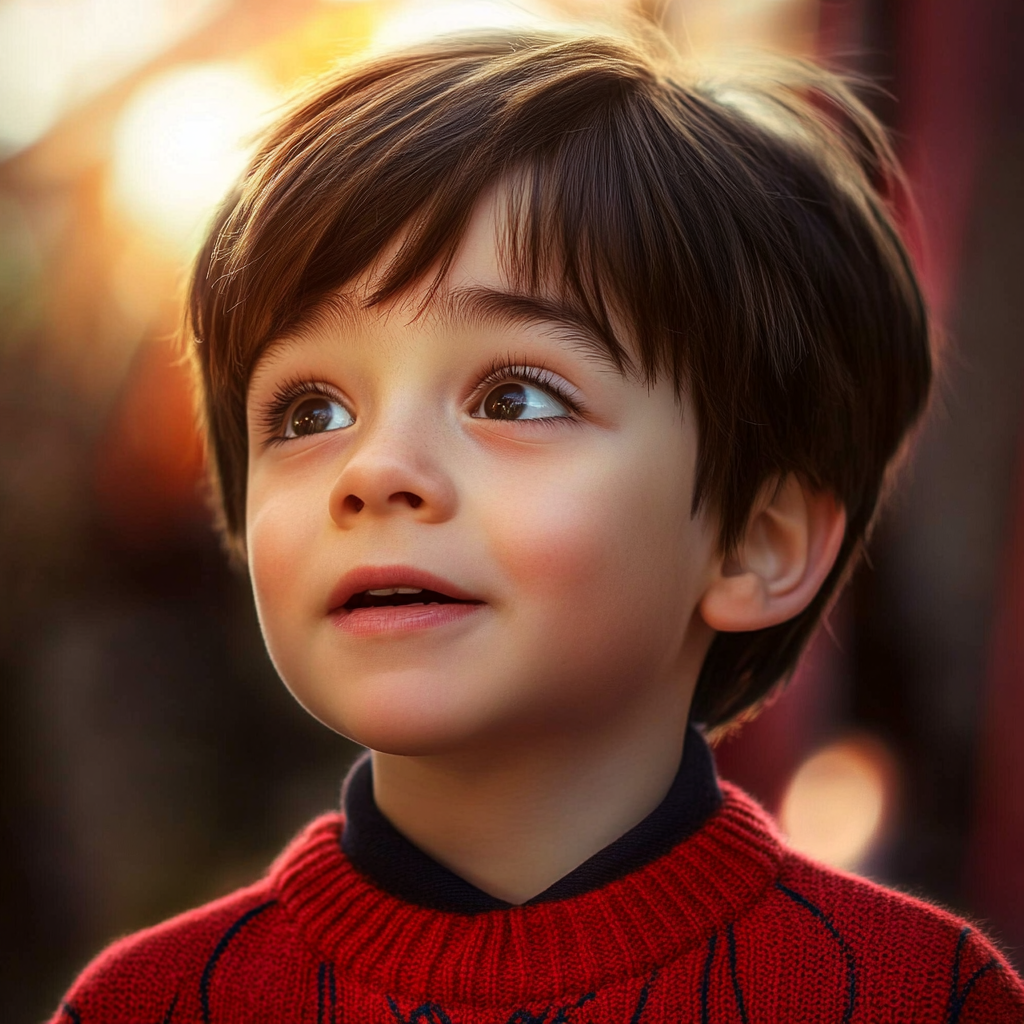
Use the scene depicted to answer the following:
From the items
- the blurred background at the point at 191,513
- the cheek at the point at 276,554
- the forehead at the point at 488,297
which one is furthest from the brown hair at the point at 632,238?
the blurred background at the point at 191,513

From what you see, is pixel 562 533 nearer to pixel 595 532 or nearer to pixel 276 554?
pixel 595 532

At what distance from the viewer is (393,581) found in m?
0.77

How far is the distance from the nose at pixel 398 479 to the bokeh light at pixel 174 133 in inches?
36.7

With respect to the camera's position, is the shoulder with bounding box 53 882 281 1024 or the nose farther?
the shoulder with bounding box 53 882 281 1024

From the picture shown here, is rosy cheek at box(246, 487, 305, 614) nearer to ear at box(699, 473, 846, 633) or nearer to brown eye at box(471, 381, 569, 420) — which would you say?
brown eye at box(471, 381, 569, 420)

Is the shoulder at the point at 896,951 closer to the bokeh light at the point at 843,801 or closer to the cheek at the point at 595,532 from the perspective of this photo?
the cheek at the point at 595,532

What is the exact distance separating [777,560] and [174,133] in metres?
1.13

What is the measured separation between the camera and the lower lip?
78cm

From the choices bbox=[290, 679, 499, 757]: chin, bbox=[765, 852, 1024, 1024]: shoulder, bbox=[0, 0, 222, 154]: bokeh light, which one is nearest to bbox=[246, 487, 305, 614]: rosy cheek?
bbox=[290, 679, 499, 757]: chin

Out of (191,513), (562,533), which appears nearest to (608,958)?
(562,533)

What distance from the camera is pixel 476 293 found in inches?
31.2

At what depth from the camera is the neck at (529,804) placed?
88cm

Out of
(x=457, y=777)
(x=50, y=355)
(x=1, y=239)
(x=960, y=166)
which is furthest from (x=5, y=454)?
(x=960, y=166)

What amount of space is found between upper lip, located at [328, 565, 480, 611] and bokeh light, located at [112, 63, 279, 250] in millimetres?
954
